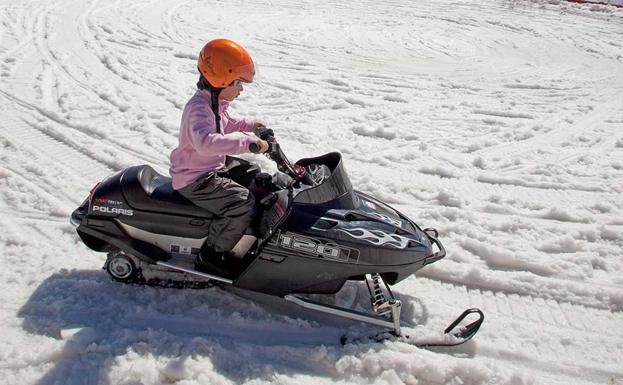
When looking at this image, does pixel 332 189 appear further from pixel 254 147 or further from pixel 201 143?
pixel 201 143

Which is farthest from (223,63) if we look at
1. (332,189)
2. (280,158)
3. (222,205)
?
(332,189)

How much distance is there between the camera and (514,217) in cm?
457

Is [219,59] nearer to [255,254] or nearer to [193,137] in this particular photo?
[193,137]

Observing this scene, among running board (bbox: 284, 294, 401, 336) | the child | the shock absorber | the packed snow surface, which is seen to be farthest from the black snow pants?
the shock absorber

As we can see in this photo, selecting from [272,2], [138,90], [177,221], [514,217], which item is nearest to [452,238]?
[514,217]

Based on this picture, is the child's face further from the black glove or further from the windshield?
the windshield

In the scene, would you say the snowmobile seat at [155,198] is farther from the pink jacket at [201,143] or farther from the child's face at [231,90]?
the child's face at [231,90]

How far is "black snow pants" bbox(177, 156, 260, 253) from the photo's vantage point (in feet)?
10.5

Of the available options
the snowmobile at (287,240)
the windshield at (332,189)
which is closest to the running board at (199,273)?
the snowmobile at (287,240)

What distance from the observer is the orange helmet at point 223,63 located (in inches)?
118

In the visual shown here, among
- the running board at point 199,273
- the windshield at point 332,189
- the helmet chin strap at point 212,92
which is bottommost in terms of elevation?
the running board at point 199,273

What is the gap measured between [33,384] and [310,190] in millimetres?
1733

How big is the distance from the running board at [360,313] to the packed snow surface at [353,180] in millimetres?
116

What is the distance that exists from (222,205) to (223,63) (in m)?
0.81
